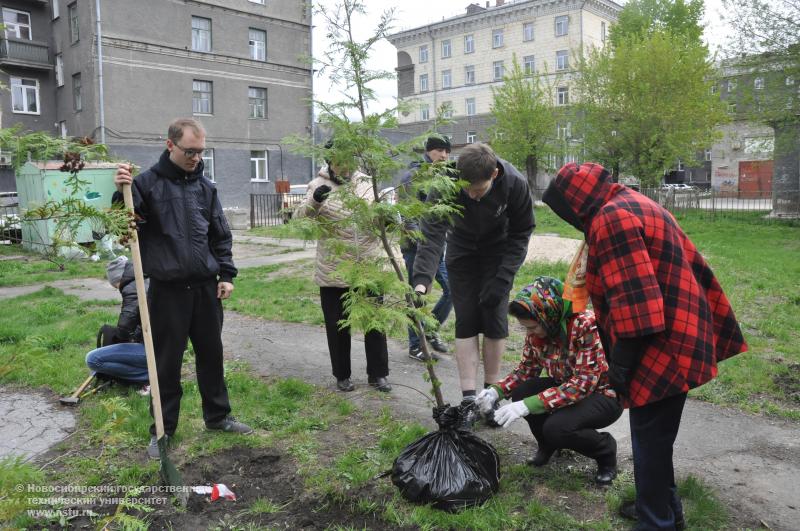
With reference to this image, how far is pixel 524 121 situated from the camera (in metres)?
33.0

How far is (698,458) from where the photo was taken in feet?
12.7

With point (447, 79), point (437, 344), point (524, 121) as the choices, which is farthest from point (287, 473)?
point (447, 79)

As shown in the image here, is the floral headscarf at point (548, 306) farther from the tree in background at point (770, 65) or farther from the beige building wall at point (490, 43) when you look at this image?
the beige building wall at point (490, 43)

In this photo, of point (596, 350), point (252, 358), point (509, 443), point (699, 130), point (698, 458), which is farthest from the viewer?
point (699, 130)

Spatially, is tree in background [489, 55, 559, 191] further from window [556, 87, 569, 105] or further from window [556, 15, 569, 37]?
window [556, 15, 569, 37]

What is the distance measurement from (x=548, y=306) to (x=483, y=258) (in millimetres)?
1062

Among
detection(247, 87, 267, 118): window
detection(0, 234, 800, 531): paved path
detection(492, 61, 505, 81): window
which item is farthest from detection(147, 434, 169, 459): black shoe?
detection(492, 61, 505, 81): window

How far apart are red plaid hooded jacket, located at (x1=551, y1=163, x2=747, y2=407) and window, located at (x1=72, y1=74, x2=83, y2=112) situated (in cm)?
3090

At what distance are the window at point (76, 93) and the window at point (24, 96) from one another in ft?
9.87

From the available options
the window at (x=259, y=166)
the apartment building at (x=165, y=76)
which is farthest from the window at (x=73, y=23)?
the window at (x=259, y=166)

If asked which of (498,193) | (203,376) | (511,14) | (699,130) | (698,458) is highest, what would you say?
(511,14)

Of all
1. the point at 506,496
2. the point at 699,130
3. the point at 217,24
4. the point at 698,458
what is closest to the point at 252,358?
the point at 506,496

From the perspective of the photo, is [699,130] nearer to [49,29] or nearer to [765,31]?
[765,31]

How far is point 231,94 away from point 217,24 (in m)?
3.40
